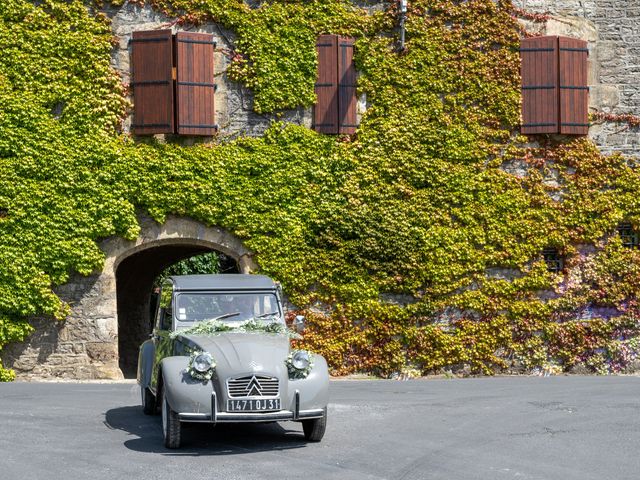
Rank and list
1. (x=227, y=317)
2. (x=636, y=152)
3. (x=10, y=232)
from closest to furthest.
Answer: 1. (x=227, y=317)
2. (x=10, y=232)
3. (x=636, y=152)

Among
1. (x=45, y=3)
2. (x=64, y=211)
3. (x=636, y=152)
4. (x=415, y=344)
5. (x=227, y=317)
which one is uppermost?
(x=45, y=3)

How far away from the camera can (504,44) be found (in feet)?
59.5

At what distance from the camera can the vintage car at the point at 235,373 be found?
941cm

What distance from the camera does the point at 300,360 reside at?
973cm

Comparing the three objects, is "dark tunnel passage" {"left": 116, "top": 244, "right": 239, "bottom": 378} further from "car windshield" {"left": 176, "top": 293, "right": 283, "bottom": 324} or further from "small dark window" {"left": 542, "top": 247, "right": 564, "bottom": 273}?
"car windshield" {"left": 176, "top": 293, "right": 283, "bottom": 324}

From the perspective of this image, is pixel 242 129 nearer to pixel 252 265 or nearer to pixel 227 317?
pixel 252 265

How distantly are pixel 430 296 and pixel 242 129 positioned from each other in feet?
14.6

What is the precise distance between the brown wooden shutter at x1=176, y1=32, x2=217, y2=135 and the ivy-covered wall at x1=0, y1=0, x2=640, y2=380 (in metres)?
0.42

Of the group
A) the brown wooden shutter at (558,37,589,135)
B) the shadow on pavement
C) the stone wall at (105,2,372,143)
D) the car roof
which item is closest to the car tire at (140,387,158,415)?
the shadow on pavement

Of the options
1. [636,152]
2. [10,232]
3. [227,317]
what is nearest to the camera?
[227,317]

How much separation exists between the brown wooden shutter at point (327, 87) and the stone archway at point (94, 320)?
2583mm

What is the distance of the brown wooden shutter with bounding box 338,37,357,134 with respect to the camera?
17.8m

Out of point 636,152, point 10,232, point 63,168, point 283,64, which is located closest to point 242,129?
point 283,64

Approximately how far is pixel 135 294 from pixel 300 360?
519 inches
